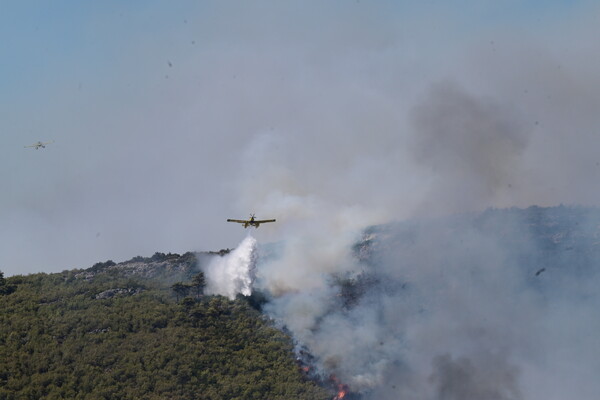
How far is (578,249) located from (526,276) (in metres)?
17.2

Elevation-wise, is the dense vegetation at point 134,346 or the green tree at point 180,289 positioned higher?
the green tree at point 180,289

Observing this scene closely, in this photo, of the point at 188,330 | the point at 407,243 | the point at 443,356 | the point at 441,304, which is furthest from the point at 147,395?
the point at 407,243

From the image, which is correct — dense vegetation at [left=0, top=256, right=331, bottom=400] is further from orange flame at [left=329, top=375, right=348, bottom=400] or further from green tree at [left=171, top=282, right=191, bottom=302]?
orange flame at [left=329, top=375, right=348, bottom=400]

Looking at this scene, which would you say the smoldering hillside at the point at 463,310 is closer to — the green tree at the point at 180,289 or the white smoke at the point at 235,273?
the white smoke at the point at 235,273

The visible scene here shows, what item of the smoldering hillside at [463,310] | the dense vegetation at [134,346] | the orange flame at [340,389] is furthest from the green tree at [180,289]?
the orange flame at [340,389]

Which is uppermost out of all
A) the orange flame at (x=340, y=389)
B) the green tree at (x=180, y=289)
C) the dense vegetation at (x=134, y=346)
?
the green tree at (x=180, y=289)

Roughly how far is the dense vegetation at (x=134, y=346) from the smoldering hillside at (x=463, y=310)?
8657 millimetres

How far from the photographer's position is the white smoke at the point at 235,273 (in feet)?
470

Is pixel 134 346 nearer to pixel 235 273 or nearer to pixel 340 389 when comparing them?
pixel 235 273

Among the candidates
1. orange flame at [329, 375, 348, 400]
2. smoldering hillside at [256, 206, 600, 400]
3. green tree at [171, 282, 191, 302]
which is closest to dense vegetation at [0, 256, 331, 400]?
green tree at [171, 282, 191, 302]

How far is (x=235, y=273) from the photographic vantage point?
14700 cm

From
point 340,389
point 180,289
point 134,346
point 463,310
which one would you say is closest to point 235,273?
point 180,289

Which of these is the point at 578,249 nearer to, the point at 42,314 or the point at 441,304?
the point at 441,304

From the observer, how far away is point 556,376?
369 ft
